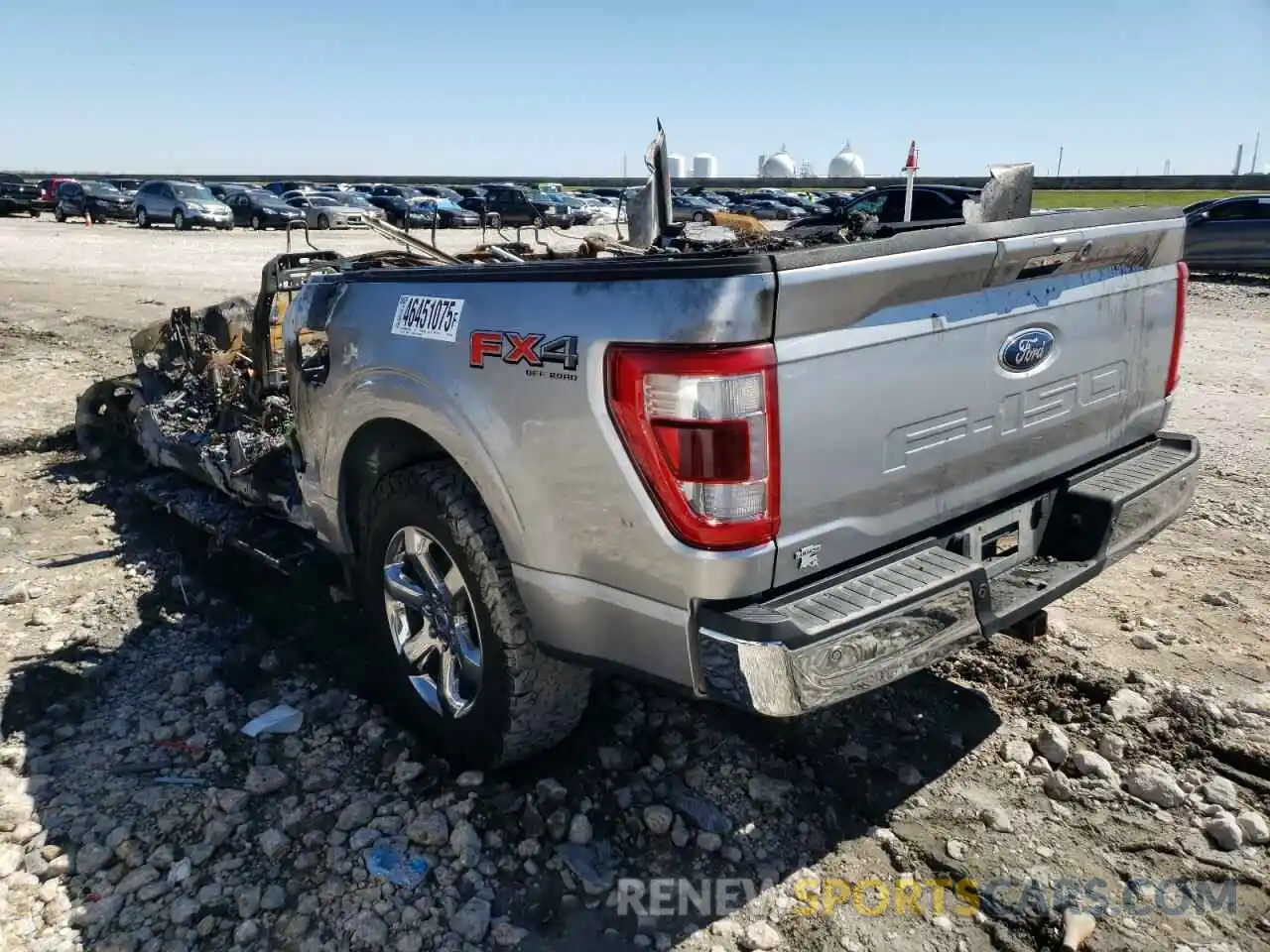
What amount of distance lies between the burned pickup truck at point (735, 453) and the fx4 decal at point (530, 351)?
11mm

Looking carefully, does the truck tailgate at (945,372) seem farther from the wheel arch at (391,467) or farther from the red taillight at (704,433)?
the wheel arch at (391,467)

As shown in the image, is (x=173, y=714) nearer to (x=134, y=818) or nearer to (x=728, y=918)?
(x=134, y=818)

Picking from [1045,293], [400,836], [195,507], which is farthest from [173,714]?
[1045,293]

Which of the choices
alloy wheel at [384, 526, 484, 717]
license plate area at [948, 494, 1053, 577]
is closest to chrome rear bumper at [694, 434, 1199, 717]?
license plate area at [948, 494, 1053, 577]

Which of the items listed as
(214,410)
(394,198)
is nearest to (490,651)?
(214,410)

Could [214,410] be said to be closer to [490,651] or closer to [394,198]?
[490,651]

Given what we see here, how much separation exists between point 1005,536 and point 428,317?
191 centimetres

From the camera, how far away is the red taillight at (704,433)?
2.13m

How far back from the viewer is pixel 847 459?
7.65 feet

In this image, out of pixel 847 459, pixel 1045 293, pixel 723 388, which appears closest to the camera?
pixel 723 388

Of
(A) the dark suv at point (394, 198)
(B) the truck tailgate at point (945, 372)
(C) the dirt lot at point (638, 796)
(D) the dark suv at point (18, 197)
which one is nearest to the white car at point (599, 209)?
(A) the dark suv at point (394, 198)

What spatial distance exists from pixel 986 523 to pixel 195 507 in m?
3.96

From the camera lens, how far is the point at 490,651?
2.78 m

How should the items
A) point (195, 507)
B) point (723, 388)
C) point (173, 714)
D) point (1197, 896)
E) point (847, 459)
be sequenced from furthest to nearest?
point (195, 507)
point (173, 714)
point (1197, 896)
point (847, 459)
point (723, 388)
